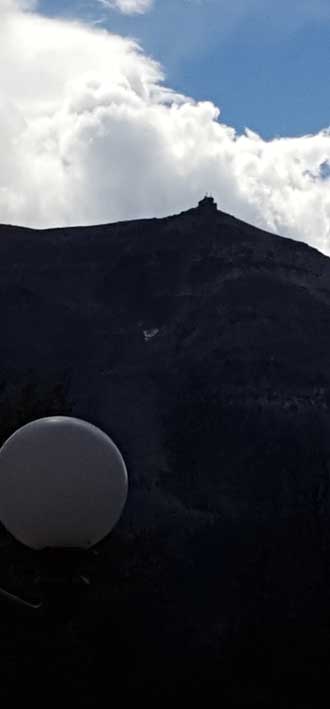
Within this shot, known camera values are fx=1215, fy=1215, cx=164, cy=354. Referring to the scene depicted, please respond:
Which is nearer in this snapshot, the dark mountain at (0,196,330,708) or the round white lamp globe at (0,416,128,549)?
the round white lamp globe at (0,416,128,549)

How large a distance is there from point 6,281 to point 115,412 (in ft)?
70.1

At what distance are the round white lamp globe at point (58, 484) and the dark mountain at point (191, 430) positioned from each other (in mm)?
16230

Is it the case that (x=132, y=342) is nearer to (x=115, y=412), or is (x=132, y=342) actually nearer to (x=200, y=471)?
(x=115, y=412)

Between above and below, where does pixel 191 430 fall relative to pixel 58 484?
above

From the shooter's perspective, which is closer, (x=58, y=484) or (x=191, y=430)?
(x=58, y=484)

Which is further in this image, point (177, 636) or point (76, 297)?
point (76, 297)

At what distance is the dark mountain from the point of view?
980 inches

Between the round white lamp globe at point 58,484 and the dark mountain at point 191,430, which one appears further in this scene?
the dark mountain at point 191,430

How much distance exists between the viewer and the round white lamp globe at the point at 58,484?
280cm

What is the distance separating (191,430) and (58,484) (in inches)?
3724

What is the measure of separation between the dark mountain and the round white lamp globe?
16.2 m

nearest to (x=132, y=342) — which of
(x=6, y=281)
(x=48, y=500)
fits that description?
(x=6, y=281)

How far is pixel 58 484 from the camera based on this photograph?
280 cm

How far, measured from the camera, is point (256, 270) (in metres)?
115
